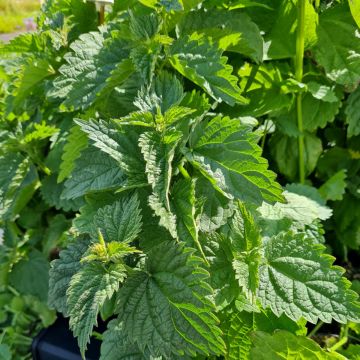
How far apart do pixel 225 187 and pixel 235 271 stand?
17cm

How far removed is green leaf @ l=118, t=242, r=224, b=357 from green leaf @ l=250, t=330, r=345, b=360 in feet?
0.43

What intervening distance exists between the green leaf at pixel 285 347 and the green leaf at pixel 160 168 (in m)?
0.27

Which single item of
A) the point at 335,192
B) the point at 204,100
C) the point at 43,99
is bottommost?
the point at 335,192

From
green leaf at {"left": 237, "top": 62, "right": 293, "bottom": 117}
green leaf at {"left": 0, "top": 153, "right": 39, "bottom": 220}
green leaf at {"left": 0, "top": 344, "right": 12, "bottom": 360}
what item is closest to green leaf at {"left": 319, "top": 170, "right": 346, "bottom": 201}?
green leaf at {"left": 237, "top": 62, "right": 293, "bottom": 117}

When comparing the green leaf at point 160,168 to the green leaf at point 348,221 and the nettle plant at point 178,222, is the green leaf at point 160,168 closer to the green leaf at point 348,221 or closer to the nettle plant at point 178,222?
the nettle plant at point 178,222

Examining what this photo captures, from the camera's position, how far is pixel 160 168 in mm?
809

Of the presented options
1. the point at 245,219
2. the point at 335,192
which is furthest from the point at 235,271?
the point at 335,192

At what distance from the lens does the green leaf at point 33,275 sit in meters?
1.55

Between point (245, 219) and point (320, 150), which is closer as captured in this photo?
point (245, 219)

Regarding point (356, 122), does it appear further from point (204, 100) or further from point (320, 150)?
point (204, 100)

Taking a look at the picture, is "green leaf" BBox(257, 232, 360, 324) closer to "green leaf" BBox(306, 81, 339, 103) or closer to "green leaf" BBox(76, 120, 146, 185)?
"green leaf" BBox(76, 120, 146, 185)

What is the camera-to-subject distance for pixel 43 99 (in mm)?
1404

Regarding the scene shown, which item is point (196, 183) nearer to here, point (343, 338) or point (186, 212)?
point (186, 212)

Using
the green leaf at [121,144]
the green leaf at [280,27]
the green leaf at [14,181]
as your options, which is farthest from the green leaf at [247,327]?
the green leaf at [14,181]
